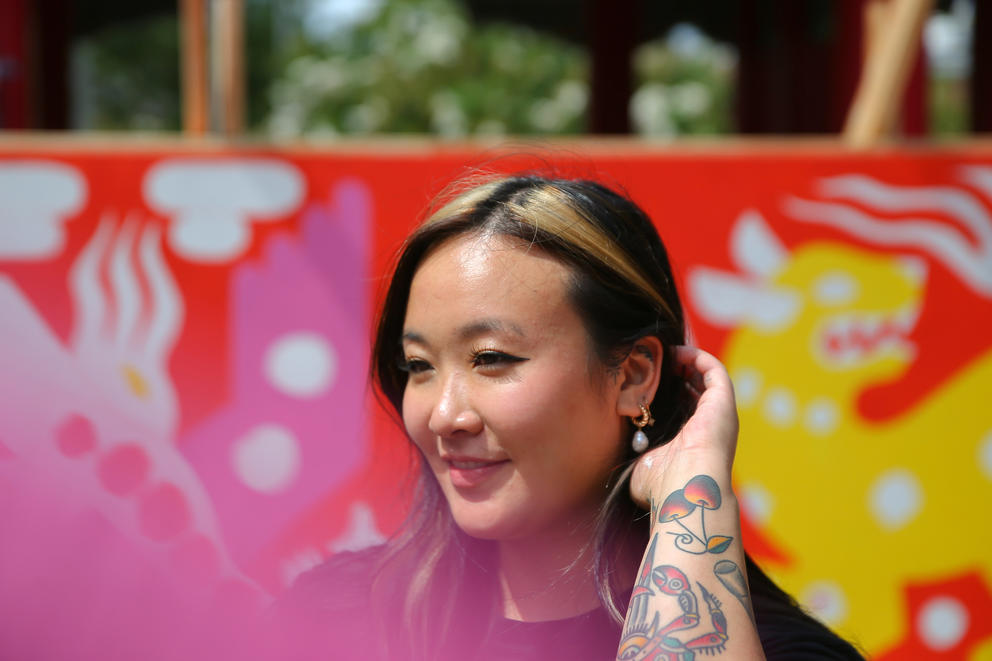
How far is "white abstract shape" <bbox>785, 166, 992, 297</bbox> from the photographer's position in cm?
319

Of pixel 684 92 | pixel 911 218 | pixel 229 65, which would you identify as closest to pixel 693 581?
pixel 911 218

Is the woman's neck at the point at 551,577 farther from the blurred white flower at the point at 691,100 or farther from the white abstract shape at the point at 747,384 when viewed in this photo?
the blurred white flower at the point at 691,100

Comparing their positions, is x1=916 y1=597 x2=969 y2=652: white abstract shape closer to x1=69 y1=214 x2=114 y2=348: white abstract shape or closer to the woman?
the woman

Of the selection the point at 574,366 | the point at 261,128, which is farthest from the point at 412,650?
the point at 261,128

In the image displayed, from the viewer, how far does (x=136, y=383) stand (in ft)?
10.2

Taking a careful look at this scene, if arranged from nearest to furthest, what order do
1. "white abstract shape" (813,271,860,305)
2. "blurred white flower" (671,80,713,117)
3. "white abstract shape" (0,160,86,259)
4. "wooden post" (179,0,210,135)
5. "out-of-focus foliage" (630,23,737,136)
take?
"white abstract shape" (0,160,86,259)
"white abstract shape" (813,271,860,305)
"wooden post" (179,0,210,135)
"out-of-focus foliage" (630,23,737,136)
"blurred white flower" (671,80,713,117)

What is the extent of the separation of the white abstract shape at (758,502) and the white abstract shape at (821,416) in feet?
0.84

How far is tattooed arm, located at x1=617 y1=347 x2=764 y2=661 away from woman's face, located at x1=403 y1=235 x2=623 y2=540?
14 cm

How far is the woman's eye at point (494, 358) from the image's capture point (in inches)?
56.4

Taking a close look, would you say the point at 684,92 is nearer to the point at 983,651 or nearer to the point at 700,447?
the point at 983,651

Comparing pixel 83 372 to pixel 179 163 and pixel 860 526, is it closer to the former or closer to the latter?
pixel 179 163

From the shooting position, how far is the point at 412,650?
63.7 inches

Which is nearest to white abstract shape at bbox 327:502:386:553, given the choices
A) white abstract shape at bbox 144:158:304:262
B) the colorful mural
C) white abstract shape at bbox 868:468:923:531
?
the colorful mural

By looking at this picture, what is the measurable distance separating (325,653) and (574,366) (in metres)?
0.72
